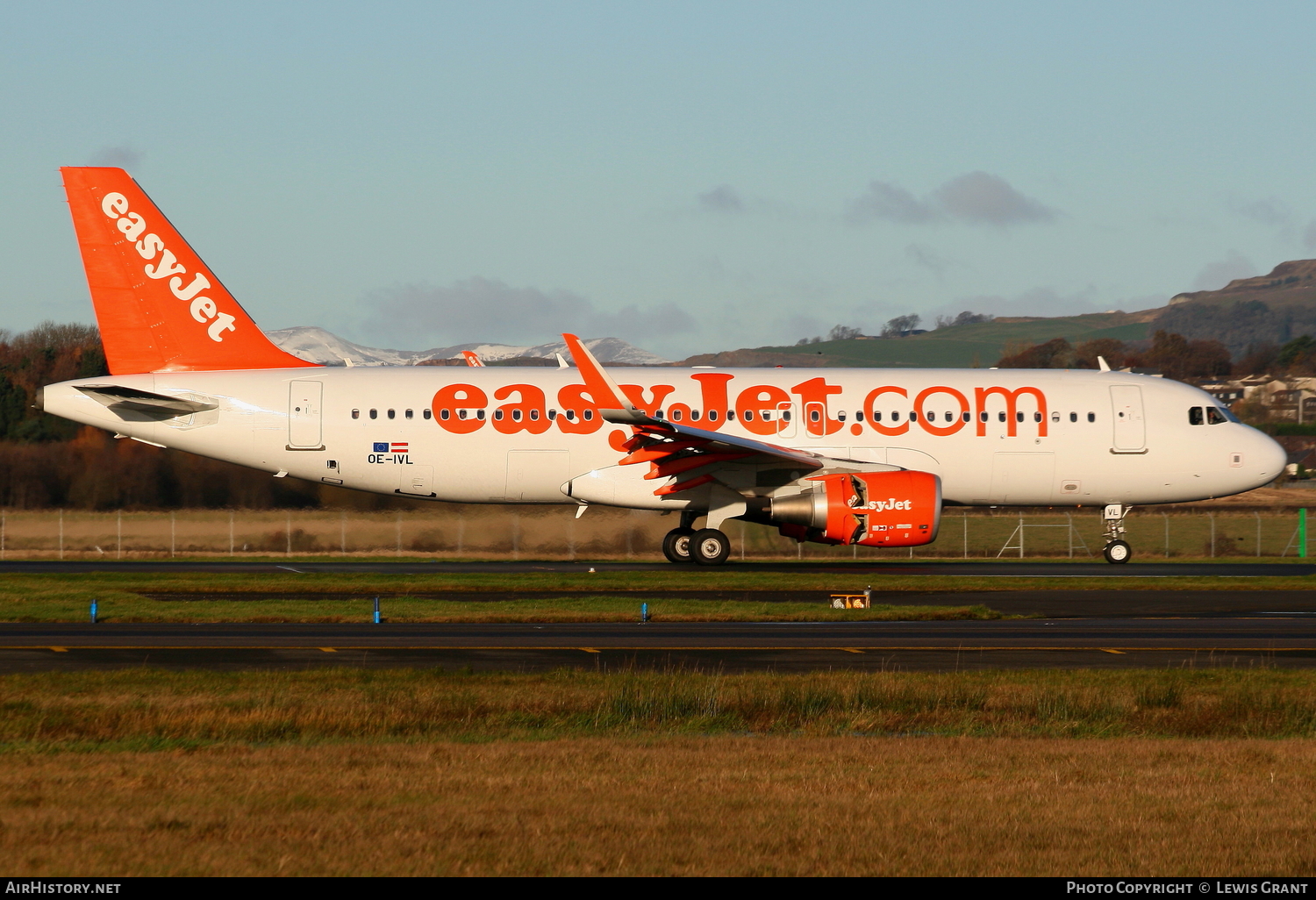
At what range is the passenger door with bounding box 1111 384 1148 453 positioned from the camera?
32250 millimetres

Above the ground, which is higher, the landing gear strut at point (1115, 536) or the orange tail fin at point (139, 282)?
the orange tail fin at point (139, 282)

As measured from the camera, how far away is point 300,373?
31750 mm

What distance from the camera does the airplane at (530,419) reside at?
30984 millimetres

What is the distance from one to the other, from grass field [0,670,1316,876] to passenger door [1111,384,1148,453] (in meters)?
17.9

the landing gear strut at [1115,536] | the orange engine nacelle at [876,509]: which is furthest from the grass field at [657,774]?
the landing gear strut at [1115,536]

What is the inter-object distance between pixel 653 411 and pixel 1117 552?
1165cm

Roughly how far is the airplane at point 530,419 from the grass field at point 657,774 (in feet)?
54.3

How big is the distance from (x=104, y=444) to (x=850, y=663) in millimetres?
30100

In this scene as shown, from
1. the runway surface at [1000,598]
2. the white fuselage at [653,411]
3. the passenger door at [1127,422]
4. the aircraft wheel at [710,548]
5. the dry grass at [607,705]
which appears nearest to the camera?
the dry grass at [607,705]

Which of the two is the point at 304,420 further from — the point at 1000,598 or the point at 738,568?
the point at 1000,598

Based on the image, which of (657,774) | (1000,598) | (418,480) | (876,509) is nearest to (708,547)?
(876,509)

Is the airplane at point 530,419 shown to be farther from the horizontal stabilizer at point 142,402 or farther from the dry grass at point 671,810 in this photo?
the dry grass at point 671,810
